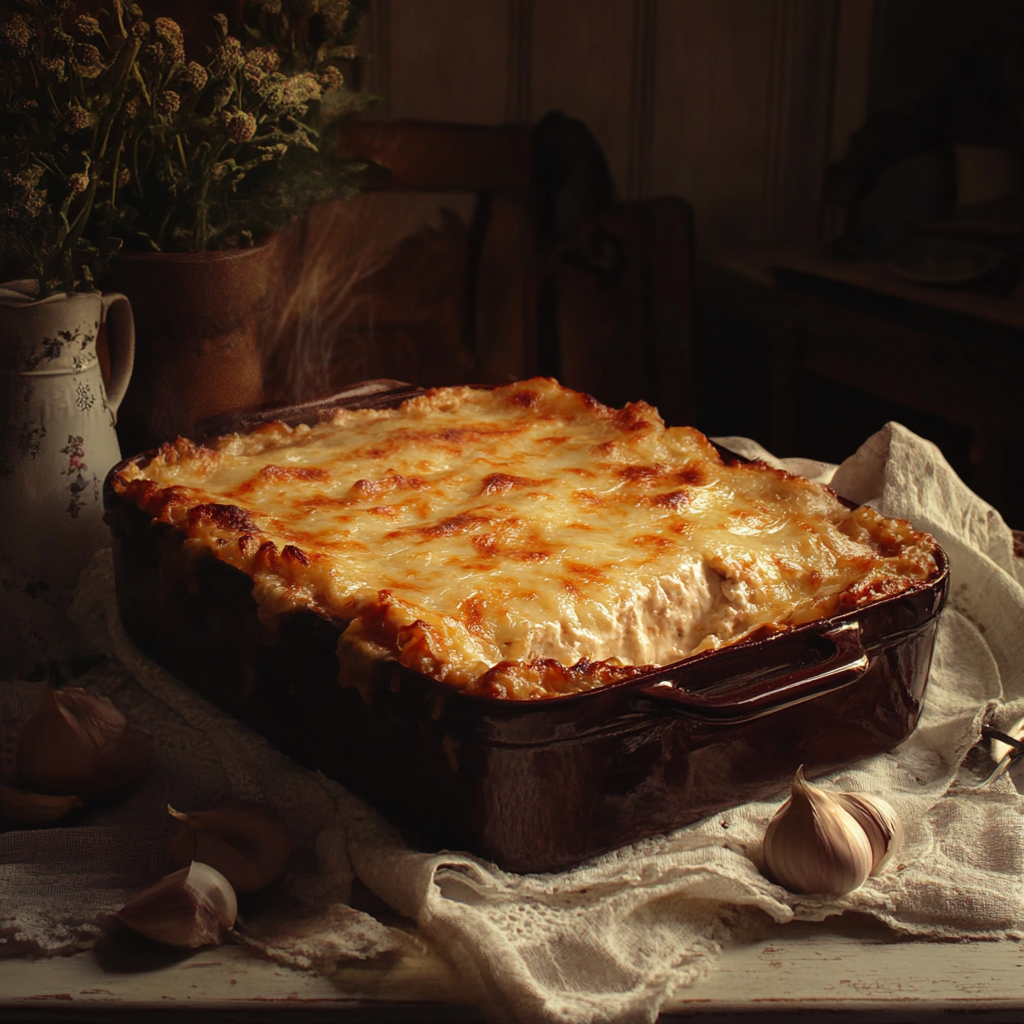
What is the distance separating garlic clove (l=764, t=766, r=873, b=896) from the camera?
3.11ft

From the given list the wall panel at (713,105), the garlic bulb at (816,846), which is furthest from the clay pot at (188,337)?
the wall panel at (713,105)

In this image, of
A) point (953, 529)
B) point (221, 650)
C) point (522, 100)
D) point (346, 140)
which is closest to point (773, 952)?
point (221, 650)

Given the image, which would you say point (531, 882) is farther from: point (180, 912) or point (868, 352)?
point (868, 352)

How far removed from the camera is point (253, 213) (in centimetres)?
155

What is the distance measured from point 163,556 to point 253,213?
0.55 meters

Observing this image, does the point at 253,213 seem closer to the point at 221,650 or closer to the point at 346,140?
the point at 221,650

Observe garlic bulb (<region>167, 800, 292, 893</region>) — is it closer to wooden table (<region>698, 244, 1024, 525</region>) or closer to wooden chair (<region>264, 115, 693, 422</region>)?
wooden chair (<region>264, 115, 693, 422</region>)

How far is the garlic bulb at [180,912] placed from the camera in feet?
2.89

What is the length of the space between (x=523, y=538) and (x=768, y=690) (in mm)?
325

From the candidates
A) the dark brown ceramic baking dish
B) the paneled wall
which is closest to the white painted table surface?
the dark brown ceramic baking dish

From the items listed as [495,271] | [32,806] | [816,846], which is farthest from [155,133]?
[495,271]

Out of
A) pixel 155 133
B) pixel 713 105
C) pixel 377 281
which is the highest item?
pixel 713 105

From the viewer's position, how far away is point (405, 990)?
2.86 feet

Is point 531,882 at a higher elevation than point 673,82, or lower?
lower
